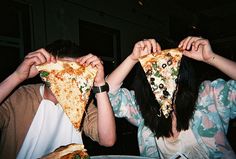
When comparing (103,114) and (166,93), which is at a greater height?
(166,93)

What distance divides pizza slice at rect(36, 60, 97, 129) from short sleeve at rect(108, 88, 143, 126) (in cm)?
24

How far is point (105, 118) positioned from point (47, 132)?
1.63 feet

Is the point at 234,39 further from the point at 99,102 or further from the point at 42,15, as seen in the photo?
the point at 99,102

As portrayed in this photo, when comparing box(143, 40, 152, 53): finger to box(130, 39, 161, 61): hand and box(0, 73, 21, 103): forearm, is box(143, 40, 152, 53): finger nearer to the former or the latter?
box(130, 39, 161, 61): hand

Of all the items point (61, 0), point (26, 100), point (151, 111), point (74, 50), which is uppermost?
point (61, 0)

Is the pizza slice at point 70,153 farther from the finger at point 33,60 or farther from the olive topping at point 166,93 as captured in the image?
the olive topping at point 166,93

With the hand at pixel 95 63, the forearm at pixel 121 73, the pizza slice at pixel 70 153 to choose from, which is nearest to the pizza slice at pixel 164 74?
the forearm at pixel 121 73

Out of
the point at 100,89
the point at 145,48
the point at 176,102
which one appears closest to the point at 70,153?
the point at 100,89

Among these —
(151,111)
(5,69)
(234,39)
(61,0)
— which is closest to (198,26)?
(234,39)

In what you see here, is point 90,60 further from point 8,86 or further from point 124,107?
point 8,86

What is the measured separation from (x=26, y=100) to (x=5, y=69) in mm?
2885

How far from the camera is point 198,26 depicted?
1110cm

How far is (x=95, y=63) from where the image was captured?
72.9 inches

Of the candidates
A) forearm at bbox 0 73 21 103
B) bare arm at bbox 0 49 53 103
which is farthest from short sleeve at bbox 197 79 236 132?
forearm at bbox 0 73 21 103
